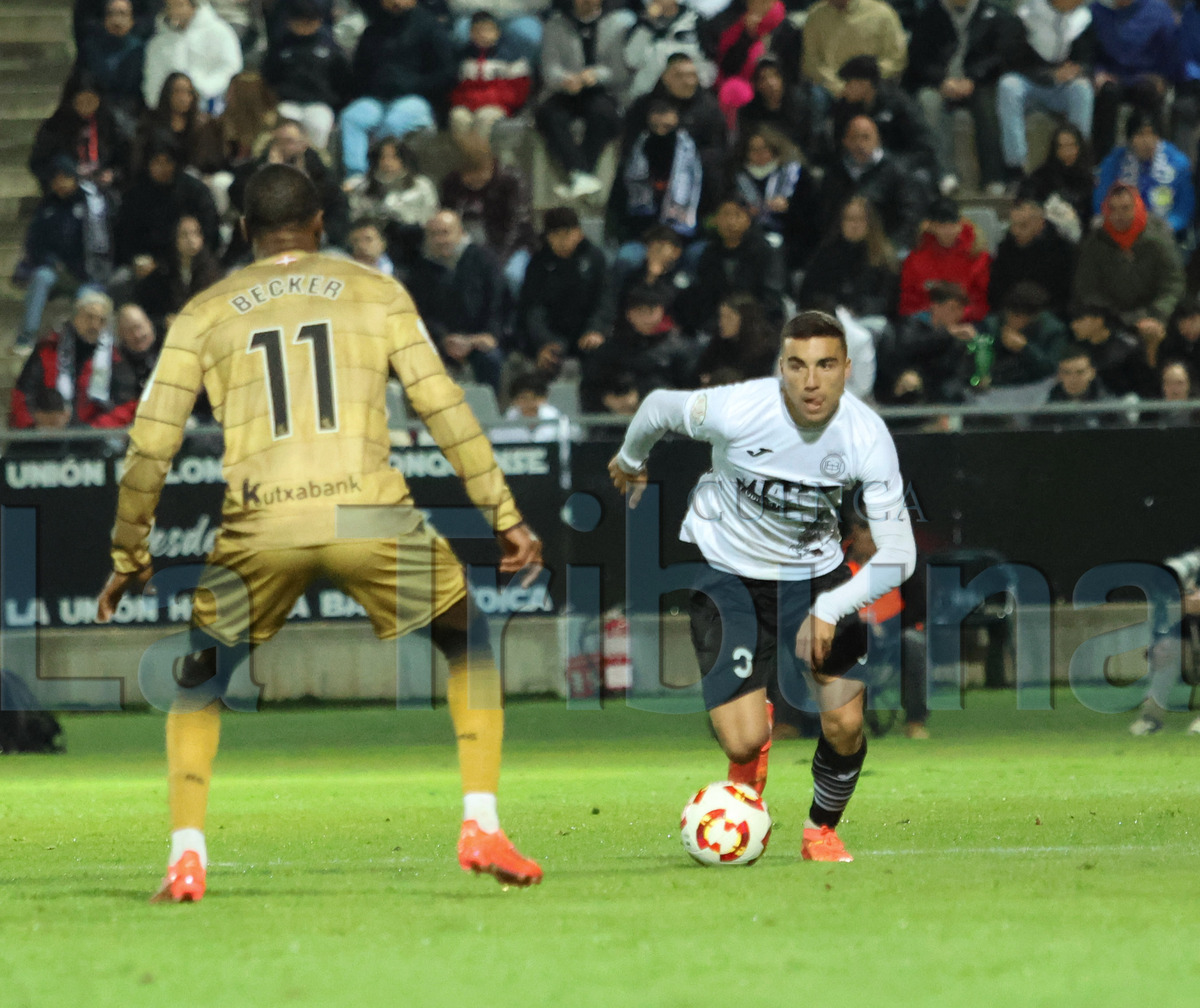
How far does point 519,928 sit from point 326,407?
168cm

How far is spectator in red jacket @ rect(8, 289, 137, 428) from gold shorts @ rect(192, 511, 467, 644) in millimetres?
9656

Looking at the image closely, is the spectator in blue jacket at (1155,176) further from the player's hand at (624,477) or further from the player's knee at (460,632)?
the player's knee at (460,632)

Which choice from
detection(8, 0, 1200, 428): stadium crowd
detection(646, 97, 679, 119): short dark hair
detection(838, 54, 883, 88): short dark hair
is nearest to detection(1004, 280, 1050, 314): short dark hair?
detection(8, 0, 1200, 428): stadium crowd

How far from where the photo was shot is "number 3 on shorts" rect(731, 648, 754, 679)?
25.0ft

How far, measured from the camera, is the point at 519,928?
5.45 metres

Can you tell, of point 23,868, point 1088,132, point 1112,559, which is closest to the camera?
point 23,868

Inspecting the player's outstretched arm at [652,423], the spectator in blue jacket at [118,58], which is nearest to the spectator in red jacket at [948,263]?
the spectator in blue jacket at [118,58]

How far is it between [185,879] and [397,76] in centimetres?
1335

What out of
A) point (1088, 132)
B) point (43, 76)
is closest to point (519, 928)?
point (1088, 132)

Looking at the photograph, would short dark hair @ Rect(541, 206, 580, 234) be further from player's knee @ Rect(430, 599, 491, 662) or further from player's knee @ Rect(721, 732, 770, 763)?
player's knee @ Rect(430, 599, 491, 662)

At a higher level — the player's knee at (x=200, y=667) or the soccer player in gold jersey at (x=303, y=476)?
the soccer player in gold jersey at (x=303, y=476)

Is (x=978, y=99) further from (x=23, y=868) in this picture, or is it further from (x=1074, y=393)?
(x=23, y=868)

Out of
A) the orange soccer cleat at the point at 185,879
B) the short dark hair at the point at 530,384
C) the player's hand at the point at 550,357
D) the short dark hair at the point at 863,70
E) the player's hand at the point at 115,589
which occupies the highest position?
the short dark hair at the point at 863,70

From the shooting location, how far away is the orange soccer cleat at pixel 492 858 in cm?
597
